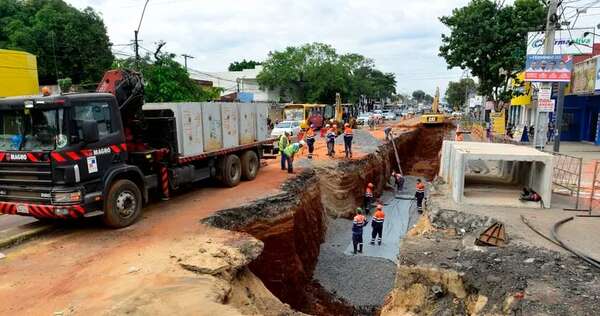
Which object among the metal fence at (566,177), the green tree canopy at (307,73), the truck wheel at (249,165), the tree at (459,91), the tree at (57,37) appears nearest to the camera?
the metal fence at (566,177)

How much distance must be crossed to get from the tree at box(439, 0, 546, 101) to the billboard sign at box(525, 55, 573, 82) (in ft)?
39.1

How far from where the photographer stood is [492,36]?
95.2 feet

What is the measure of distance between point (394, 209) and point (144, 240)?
51.4 ft

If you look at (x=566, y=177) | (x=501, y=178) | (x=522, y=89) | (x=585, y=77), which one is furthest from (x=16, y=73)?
(x=522, y=89)

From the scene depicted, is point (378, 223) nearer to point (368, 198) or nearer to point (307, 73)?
point (368, 198)

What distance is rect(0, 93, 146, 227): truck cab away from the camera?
8.59 m

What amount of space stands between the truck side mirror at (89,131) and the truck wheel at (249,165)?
21.3 ft

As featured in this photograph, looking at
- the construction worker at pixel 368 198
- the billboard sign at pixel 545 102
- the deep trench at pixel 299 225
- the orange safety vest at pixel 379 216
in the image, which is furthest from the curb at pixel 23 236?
the billboard sign at pixel 545 102

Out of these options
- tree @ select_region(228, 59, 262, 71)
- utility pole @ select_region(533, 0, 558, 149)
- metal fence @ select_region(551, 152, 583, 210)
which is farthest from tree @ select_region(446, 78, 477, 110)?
metal fence @ select_region(551, 152, 583, 210)

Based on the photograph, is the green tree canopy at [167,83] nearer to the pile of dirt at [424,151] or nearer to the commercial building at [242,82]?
the pile of dirt at [424,151]

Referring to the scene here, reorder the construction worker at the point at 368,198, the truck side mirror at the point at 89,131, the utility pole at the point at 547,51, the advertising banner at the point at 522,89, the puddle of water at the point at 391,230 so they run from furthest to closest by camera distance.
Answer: the advertising banner at the point at 522,89
the construction worker at the point at 368,198
the utility pole at the point at 547,51
the puddle of water at the point at 391,230
the truck side mirror at the point at 89,131

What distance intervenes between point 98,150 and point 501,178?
507 inches

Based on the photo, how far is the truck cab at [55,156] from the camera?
859 centimetres

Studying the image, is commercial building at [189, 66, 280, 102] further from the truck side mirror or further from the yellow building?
the truck side mirror
